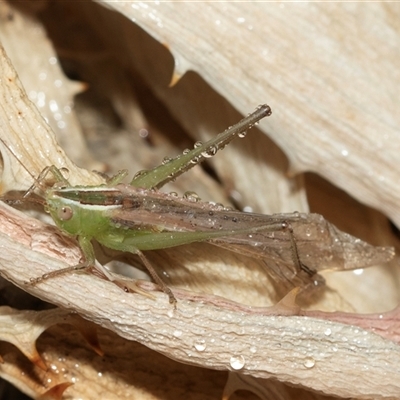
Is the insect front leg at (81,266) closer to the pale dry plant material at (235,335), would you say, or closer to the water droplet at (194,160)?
the pale dry plant material at (235,335)

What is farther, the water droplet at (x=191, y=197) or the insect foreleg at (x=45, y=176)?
the water droplet at (x=191, y=197)

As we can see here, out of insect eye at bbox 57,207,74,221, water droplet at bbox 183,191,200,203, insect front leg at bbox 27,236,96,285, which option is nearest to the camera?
insect front leg at bbox 27,236,96,285

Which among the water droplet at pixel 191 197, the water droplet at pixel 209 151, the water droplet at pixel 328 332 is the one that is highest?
the water droplet at pixel 209 151

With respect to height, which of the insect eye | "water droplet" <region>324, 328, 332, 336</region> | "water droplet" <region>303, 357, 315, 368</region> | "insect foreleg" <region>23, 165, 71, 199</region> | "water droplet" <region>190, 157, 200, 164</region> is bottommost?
"water droplet" <region>303, 357, 315, 368</region>

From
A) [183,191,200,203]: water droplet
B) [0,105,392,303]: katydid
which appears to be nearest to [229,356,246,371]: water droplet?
[0,105,392,303]: katydid

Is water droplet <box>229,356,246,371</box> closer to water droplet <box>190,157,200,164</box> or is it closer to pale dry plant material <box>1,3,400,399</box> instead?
pale dry plant material <box>1,3,400,399</box>

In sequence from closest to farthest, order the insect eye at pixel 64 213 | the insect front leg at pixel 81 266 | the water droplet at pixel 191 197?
the insect front leg at pixel 81 266, the insect eye at pixel 64 213, the water droplet at pixel 191 197

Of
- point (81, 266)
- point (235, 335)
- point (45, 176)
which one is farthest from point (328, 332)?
point (45, 176)

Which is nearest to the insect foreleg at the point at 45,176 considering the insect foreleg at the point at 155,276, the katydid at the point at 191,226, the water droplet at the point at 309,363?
the katydid at the point at 191,226
